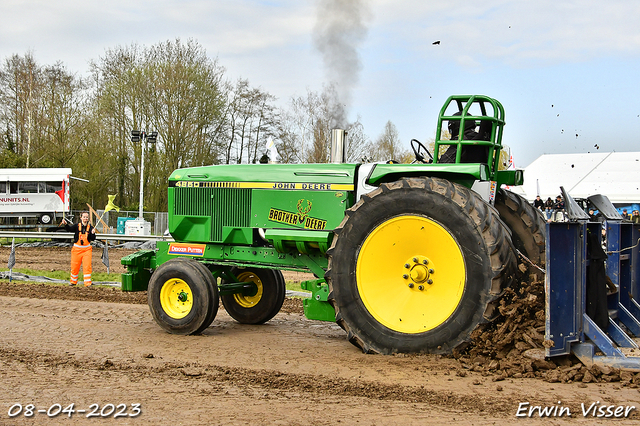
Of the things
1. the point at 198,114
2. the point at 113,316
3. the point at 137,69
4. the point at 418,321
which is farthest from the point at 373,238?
the point at 137,69

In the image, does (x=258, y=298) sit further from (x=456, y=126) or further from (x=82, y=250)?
(x=82, y=250)

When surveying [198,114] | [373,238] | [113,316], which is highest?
[198,114]

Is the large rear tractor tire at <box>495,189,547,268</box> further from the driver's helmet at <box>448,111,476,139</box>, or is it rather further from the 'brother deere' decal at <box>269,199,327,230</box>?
the 'brother deere' decal at <box>269,199,327,230</box>

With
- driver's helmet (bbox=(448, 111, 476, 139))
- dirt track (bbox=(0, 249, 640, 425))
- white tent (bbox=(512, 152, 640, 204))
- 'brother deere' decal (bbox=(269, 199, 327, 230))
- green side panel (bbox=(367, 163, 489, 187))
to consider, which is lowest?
dirt track (bbox=(0, 249, 640, 425))

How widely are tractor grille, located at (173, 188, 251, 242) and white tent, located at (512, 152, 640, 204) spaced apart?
19.5 metres

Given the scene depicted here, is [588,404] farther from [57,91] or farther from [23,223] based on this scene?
[57,91]

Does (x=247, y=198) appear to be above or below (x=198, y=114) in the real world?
below

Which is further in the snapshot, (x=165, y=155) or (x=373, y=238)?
(x=165, y=155)

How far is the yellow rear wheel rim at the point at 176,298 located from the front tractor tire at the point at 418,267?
206 cm

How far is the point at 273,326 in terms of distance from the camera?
7.66 metres

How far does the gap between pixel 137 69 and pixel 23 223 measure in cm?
1030

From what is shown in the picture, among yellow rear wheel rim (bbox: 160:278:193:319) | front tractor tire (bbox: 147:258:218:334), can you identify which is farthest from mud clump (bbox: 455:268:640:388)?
yellow rear wheel rim (bbox: 160:278:193:319)

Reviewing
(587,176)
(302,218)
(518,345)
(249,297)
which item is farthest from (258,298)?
(587,176)

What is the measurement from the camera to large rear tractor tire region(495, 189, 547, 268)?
6.16 metres
